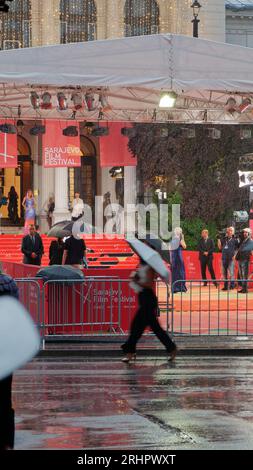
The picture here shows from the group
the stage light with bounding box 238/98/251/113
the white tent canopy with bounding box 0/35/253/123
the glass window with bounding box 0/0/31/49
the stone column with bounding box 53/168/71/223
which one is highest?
the glass window with bounding box 0/0/31/49

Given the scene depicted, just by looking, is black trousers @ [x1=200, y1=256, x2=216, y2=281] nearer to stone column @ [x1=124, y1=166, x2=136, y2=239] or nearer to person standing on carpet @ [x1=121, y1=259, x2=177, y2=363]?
person standing on carpet @ [x1=121, y1=259, x2=177, y2=363]

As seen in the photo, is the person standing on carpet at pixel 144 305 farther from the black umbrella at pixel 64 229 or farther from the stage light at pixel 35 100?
the black umbrella at pixel 64 229

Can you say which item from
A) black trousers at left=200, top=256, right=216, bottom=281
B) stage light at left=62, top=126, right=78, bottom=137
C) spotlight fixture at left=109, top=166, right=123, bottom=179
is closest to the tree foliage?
spotlight fixture at left=109, top=166, right=123, bottom=179

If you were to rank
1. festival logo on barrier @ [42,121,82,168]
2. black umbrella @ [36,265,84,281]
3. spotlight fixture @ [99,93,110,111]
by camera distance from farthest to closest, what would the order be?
festival logo on barrier @ [42,121,82,168]
spotlight fixture @ [99,93,110,111]
black umbrella @ [36,265,84,281]

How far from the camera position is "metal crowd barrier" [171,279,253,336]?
21109mm

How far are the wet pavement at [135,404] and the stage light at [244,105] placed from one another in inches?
327

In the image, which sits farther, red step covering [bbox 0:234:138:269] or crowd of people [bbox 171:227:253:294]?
red step covering [bbox 0:234:138:269]

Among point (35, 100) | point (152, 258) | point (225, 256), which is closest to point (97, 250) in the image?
point (225, 256)

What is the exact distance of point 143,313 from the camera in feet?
55.3

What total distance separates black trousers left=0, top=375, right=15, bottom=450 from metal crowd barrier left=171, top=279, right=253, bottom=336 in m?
9.89

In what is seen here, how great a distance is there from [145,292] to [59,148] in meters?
14.2

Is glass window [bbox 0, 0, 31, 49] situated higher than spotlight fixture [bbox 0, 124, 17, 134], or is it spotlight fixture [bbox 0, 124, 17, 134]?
glass window [bbox 0, 0, 31, 49]

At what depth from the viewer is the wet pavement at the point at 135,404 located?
34.4 ft

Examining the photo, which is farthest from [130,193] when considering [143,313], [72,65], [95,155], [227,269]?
[143,313]
